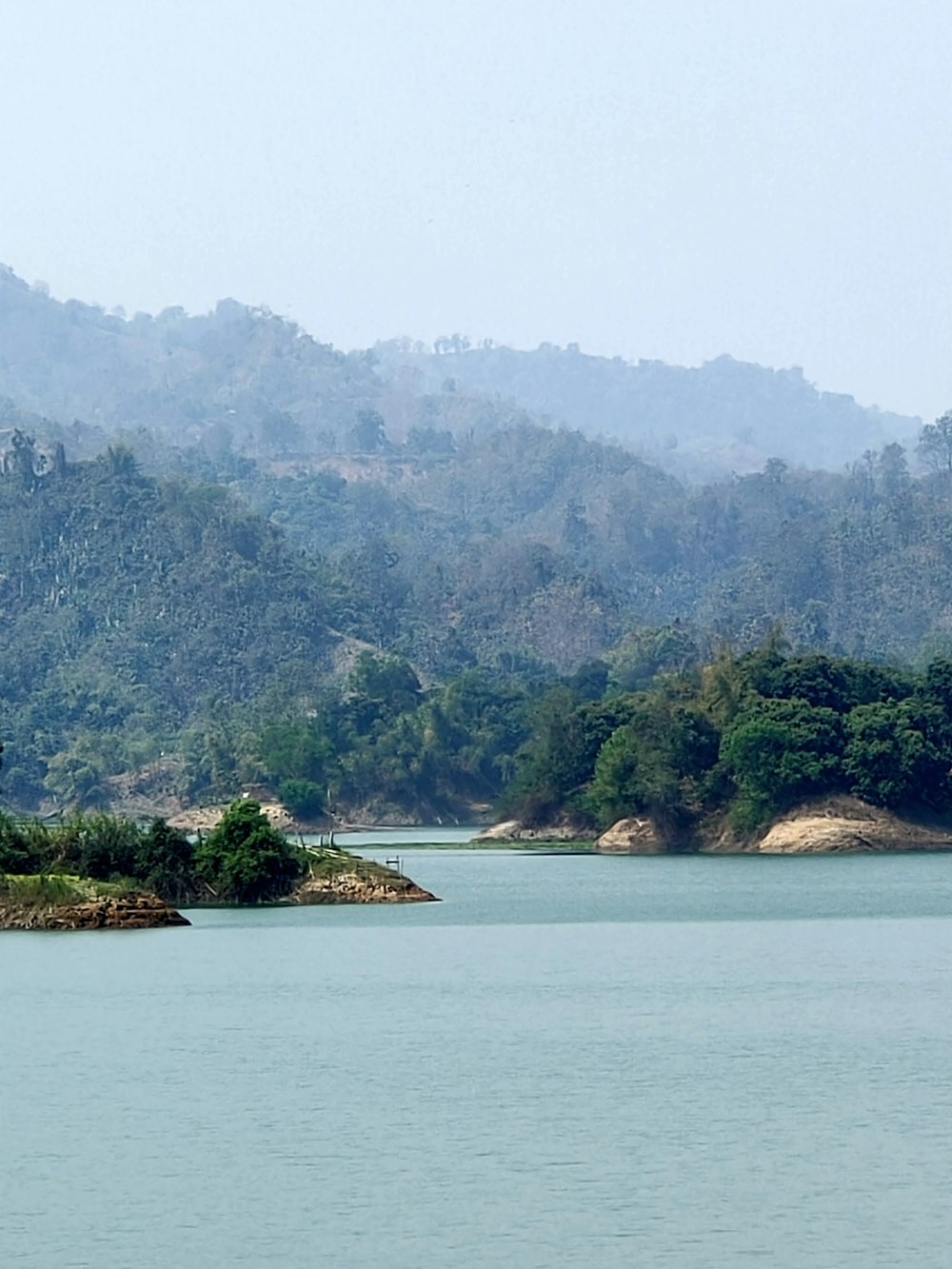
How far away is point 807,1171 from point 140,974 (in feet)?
76.2

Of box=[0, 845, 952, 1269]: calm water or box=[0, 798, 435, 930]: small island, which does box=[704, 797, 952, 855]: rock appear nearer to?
box=[0, 798, 435, 930]: small island

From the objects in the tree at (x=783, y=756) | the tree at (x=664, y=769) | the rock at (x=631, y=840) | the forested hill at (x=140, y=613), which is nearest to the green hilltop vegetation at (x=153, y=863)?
the tree at (x=783, y=756)

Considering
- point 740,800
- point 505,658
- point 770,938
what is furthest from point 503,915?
point 505,658

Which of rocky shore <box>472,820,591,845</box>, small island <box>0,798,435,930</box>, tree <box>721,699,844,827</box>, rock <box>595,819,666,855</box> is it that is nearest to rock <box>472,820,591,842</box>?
rocky shore <box>472,820,591,845</box>

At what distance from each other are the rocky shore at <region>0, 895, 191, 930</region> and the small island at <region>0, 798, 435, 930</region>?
0.02 metres

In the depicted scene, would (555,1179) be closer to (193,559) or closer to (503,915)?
(503,915)

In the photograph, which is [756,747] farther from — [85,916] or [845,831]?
[85,916]

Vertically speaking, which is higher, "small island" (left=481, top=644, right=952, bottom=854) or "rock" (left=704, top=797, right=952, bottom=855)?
"small island" (left=481, top=644, right=952, bottom=854)

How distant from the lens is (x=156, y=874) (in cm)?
6350

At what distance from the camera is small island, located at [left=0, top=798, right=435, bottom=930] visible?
2276 inches

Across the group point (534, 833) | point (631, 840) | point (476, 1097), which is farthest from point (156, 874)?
point (534, 833)

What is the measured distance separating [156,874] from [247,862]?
7.49ft

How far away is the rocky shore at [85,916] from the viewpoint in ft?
189

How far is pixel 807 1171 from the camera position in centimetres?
2902
